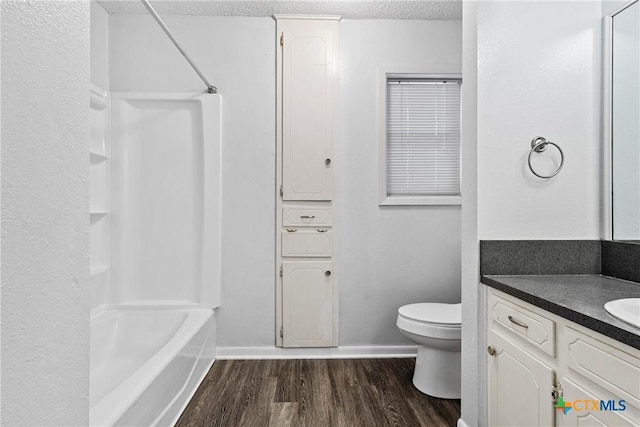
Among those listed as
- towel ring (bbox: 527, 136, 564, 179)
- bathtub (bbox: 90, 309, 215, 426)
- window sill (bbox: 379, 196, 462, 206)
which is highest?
towel ring (bbox: 527, 136, 564, 179)

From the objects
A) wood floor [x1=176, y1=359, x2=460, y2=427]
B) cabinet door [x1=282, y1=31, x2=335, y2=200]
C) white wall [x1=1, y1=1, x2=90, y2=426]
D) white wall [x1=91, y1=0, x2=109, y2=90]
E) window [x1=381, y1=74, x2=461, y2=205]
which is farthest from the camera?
window [x1=381, y1=74, x2=461, y2=205]

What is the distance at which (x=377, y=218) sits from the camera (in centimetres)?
289

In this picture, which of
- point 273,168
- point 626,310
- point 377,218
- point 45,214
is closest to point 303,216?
point 273,168

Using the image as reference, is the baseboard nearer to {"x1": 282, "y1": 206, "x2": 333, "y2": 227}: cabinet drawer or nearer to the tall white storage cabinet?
the tall white storage cabinet

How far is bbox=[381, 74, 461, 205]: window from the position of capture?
2988mm

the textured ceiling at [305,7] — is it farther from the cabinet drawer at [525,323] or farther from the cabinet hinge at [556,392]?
the cabinet hinge at [556,392]

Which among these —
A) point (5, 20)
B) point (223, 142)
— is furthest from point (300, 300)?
point (5, 20)

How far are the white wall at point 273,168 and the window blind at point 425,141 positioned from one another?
168 millimetres

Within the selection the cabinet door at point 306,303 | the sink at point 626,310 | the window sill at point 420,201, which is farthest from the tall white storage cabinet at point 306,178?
the sink at point 626,310

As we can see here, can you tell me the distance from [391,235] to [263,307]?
106 centimetres

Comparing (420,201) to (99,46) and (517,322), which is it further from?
(99,46)

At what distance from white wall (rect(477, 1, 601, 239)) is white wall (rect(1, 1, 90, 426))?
1.45 meters

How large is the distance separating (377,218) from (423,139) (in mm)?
707

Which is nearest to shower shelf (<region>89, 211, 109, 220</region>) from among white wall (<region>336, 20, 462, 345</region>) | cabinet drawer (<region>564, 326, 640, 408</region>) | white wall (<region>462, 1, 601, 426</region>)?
white wall (<region>336, 20, 462, 345</region>)
